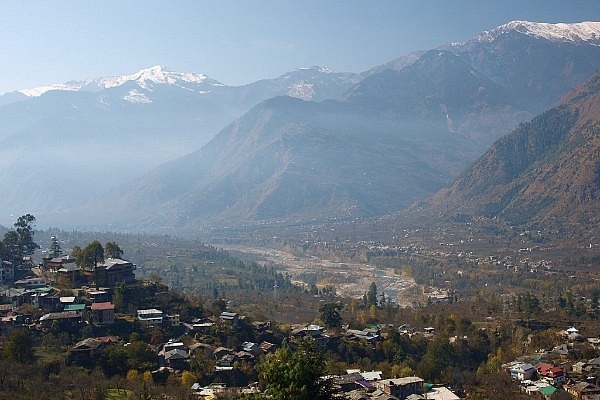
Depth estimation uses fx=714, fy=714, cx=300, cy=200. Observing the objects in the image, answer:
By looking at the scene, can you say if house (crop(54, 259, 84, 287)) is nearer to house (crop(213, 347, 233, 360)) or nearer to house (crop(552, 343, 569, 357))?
house (crop(213, 347, 233, 360))

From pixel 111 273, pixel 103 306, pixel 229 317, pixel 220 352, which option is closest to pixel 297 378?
pixel 220 352

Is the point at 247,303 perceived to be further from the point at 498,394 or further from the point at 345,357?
the point at 498,394

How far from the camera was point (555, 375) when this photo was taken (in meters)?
56.7

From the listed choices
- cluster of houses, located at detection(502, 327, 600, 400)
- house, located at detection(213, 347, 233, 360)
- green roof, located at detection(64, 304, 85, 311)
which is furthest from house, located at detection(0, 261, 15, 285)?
cluster of houses, located at detection(502, 327, 600, 400)

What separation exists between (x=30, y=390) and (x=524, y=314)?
57699 mm

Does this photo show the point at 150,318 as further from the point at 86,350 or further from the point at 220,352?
the point at 86,350

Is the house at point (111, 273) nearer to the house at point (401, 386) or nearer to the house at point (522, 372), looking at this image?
the house at point (401, 386)

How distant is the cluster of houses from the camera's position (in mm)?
53875

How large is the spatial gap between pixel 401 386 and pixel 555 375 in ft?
47.1

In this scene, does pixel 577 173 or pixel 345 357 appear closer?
pixel 345 357

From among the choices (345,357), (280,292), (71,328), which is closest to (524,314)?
(345,357)

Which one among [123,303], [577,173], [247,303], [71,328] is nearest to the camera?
[71,328]

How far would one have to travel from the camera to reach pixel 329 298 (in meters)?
108

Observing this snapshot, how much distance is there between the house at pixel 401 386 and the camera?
165ft
